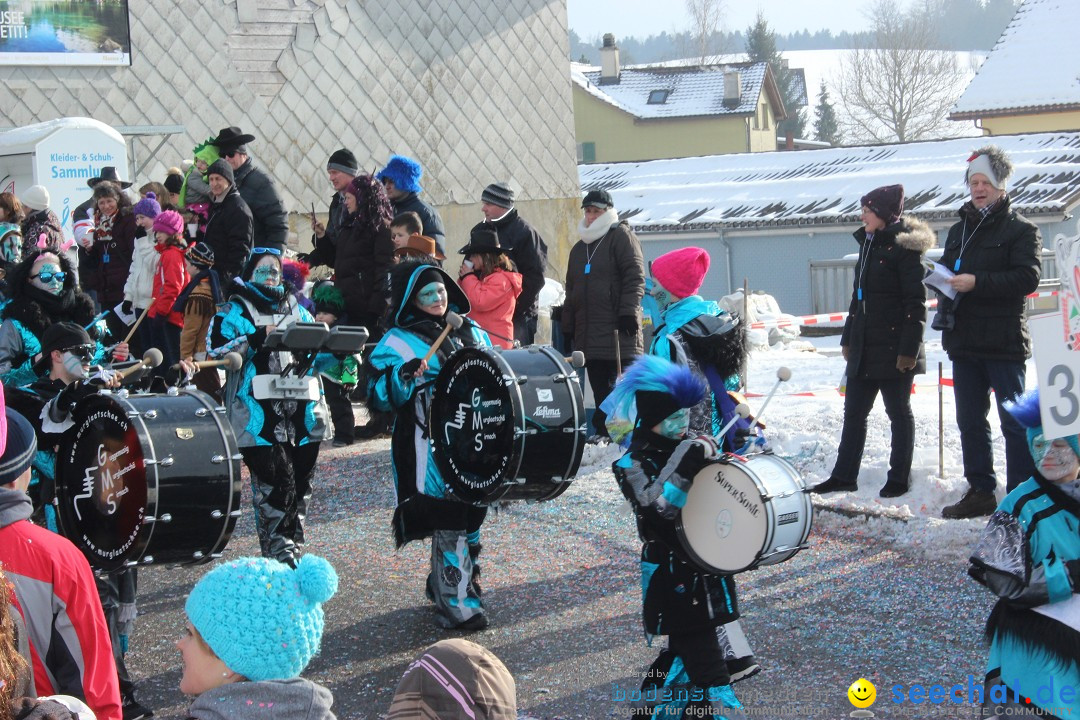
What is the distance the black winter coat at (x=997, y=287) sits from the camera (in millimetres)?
Answer: 6992

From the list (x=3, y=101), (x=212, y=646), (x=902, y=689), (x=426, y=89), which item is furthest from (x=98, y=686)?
(x=426, y=89)

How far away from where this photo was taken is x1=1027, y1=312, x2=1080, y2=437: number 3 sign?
3982 millimetres

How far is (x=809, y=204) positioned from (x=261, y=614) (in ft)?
93.7

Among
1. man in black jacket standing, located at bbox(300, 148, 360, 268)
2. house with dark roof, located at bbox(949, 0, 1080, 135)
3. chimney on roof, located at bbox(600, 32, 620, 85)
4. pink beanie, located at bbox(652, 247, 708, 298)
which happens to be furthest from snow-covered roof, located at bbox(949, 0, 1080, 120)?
pink beanie, located at bbox(652, 247, 708, 298)

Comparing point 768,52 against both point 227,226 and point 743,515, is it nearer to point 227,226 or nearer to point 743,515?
point 227,226

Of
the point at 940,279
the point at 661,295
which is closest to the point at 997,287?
the point at 940,279

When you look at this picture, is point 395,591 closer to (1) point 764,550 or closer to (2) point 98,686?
(1) point 764,550

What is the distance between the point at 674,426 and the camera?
15.2ft

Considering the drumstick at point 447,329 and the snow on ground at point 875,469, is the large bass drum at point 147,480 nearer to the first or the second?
the drumstick at point 447,329

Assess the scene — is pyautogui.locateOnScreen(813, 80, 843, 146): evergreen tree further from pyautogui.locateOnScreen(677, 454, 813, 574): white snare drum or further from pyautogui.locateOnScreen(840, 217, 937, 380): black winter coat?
pyautogui.locateOnScreen(677, 454, 813, 574): white snare drum

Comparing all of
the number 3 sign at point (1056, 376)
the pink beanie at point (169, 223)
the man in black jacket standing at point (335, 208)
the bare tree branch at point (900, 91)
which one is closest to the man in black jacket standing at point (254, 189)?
the man in black jacket standing at point (335, 208)

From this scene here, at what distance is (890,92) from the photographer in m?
69.7

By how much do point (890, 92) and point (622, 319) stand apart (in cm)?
6461

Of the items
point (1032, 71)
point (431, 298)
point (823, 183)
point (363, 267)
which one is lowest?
point (431, 298)
